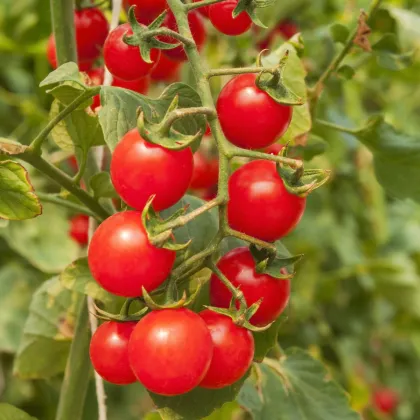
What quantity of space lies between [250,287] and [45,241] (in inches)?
31.9

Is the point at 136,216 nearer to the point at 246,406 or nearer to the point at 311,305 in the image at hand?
the point at 246,406

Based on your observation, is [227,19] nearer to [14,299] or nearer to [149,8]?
[149,8]

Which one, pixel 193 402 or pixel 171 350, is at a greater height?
pixel 171 350

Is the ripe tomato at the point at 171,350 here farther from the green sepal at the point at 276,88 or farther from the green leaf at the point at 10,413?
the green leaf at the point at 10,413

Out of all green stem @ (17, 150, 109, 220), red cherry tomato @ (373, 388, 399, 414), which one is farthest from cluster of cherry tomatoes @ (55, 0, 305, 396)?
red cherry tomato @ (373, 388, 399, 414)

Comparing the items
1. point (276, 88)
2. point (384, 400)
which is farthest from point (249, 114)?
point (384, 400)

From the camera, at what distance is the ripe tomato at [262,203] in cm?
52

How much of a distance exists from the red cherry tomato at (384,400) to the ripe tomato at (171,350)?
1.49 m

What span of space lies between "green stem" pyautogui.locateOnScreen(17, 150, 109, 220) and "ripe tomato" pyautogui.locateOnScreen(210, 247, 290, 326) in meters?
0.18

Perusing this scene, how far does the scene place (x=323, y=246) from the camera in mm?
1648

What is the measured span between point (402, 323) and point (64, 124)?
122 cm

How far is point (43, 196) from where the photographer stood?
71 centimetres

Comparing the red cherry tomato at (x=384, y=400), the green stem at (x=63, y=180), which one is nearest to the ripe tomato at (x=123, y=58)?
the green stem at (x=63, y=180)

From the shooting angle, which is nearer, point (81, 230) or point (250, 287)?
point (250, 287)
